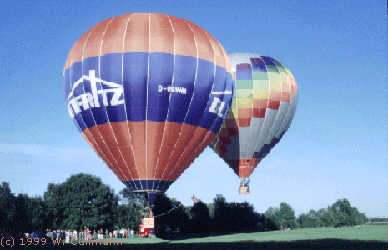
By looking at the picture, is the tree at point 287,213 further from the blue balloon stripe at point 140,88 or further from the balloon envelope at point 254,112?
the blue balloon stripe at point 140,88

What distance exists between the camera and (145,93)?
25.0m

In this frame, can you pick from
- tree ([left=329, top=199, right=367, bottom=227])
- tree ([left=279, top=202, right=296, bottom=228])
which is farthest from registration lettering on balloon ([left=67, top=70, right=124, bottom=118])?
tree ([left=279, top=202, right=296, bottom=228])

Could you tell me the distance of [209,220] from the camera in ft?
172

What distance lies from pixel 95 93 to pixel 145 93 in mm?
2650

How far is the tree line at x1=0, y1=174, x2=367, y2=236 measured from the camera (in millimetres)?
50719

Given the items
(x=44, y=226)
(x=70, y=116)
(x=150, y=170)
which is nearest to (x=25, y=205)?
(x=44, y=226)

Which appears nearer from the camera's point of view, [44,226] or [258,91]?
[258,91]

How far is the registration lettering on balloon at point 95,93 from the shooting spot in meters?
25.0

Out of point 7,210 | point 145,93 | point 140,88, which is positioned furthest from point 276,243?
point 7,210

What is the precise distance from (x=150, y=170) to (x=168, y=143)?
170cm

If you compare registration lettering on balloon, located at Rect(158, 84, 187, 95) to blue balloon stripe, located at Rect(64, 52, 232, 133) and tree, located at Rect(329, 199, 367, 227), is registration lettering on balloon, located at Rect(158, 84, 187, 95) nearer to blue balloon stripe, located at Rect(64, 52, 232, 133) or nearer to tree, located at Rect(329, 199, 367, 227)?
blue balloon stripe, located at Rect(64, 52, 232, 133)

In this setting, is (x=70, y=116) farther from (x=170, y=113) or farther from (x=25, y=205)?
(x=25, y=205)

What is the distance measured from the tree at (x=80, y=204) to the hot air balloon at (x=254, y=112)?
26.2m

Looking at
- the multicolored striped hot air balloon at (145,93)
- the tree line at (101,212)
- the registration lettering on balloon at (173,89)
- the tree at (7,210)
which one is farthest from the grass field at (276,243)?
the tree at (7,210)
